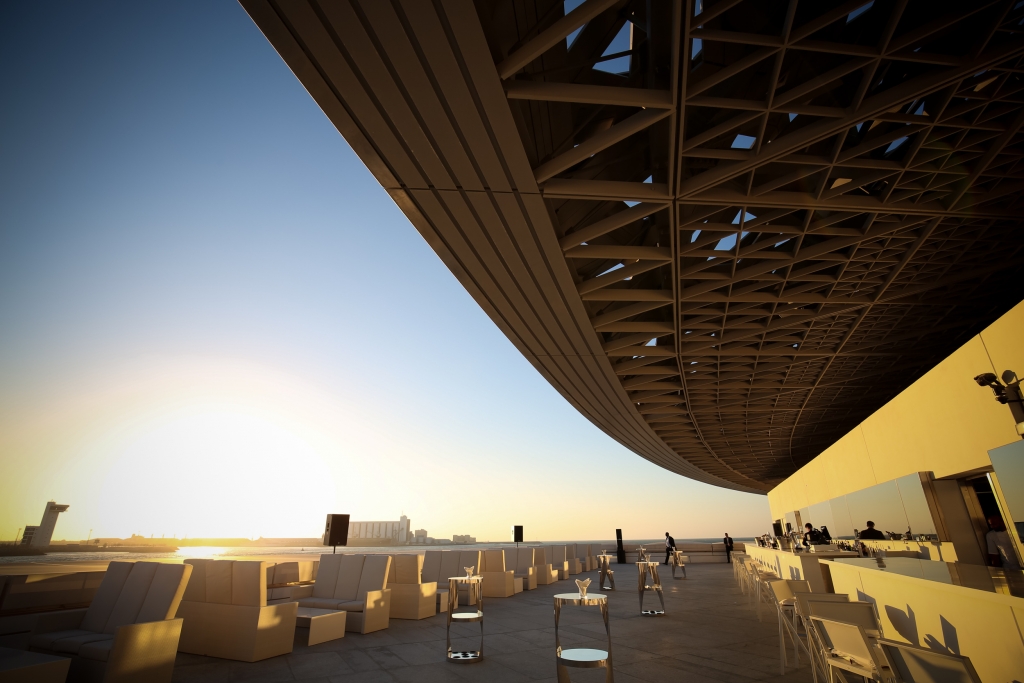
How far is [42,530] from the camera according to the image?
538 inches

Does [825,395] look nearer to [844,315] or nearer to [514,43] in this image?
[844,315]

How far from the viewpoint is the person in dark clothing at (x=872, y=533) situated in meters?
10.7

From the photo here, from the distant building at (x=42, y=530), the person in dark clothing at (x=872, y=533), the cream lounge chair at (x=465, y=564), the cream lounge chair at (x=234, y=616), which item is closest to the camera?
the cream lounge chair at (x=234, y=616)

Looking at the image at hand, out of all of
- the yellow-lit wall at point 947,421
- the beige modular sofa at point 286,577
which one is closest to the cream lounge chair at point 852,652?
the yellow-lit wall at point 947,421

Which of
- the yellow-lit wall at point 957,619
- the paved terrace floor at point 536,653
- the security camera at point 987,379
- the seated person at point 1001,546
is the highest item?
the security camera at point 987,379

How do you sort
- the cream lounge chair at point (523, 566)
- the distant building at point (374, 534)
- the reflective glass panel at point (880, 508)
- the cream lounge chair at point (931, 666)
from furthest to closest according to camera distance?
the distant building at point (374, 534) < the cream lounge chair at point (523, 566) < the reflective glass panel at point (880, 508) < the cream lounge chair at point (931, 666)

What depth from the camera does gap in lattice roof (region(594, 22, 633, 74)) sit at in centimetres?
621

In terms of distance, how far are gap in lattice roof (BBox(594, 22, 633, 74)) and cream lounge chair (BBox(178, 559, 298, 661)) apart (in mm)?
7999

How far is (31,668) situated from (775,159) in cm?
963

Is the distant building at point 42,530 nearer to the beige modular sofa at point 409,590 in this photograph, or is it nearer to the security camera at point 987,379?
the beige modular sofa at point 409,590

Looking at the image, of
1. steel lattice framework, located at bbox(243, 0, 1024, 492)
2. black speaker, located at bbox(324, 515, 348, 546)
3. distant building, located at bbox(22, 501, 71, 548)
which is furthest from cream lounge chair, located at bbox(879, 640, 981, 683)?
distant building, located at bbox(22, 501, 71, 548)

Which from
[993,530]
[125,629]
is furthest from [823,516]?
[125,629]

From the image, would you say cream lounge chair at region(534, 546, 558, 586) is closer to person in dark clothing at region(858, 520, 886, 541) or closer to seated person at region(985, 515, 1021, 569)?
person in dark clothing at region(858, 520, 886, 541)

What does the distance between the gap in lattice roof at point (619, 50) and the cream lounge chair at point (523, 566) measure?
13165 millimetres
